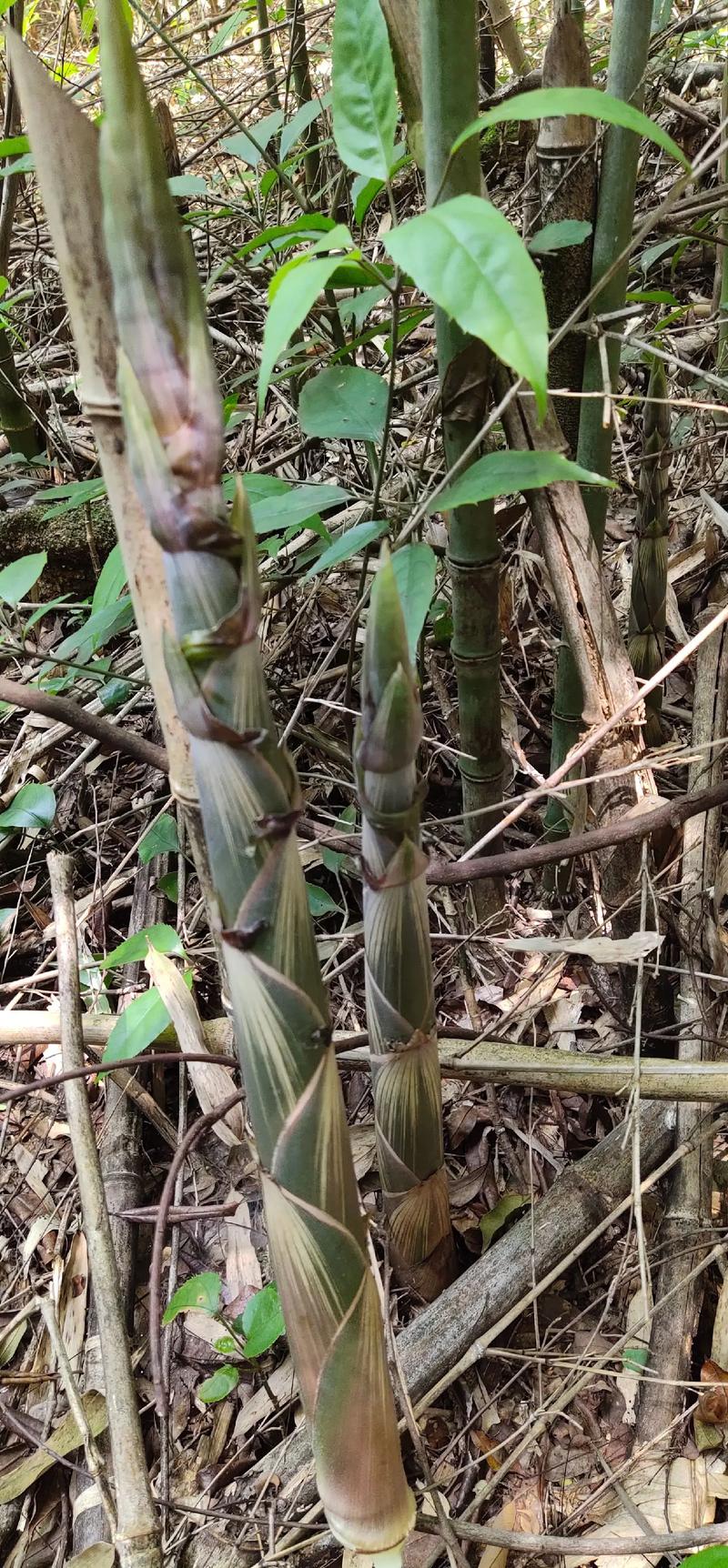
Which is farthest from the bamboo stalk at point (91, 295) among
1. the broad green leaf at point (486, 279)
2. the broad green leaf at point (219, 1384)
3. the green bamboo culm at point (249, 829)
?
the broad green leaf at point (219, 1384)

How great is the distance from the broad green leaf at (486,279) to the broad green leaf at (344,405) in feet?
1.18

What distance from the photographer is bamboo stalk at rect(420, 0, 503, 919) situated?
0.67 m

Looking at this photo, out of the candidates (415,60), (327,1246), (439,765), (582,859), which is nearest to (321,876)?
(439,765)

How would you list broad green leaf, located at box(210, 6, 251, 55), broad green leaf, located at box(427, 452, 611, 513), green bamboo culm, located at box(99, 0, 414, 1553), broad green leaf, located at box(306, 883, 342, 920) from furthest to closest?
broad green leaf, located at box(210, 6, 251, 55) → broad green leaf, located at box(306, 883, 342, 920) → broad green leaf, located at box(427, 452, 611, 513) → green bamboo culm, located at box(99, 0, 414, 1553)

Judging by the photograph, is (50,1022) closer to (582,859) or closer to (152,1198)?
(152,1198)

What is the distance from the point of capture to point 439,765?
143 centimetres

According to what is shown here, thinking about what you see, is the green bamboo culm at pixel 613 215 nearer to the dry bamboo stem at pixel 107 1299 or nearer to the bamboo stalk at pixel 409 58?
the bamboo stalk at pixel 409 58

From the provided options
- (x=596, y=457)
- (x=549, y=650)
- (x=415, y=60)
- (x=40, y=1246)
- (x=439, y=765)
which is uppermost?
(x=415, y=60)

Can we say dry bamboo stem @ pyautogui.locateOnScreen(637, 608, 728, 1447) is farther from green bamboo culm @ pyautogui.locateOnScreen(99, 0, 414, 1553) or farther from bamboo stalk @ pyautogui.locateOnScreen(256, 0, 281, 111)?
bamboo stalk @ pyautogui.locateOnScreen(256, 0, 281, 111)

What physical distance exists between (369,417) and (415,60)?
279 mm

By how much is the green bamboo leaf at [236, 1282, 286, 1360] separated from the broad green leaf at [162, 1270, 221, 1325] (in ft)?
0.12

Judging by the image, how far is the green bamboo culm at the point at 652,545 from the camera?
0.99 metres

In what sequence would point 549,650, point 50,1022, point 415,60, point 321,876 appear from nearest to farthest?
point 415,60 < point 50,1022 < point 321,876 < point 549,650

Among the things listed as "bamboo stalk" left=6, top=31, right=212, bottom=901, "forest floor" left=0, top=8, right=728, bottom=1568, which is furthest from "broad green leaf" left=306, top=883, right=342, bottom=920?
"bamboo stalk" left=6, top=31, right=212, bottom=901
